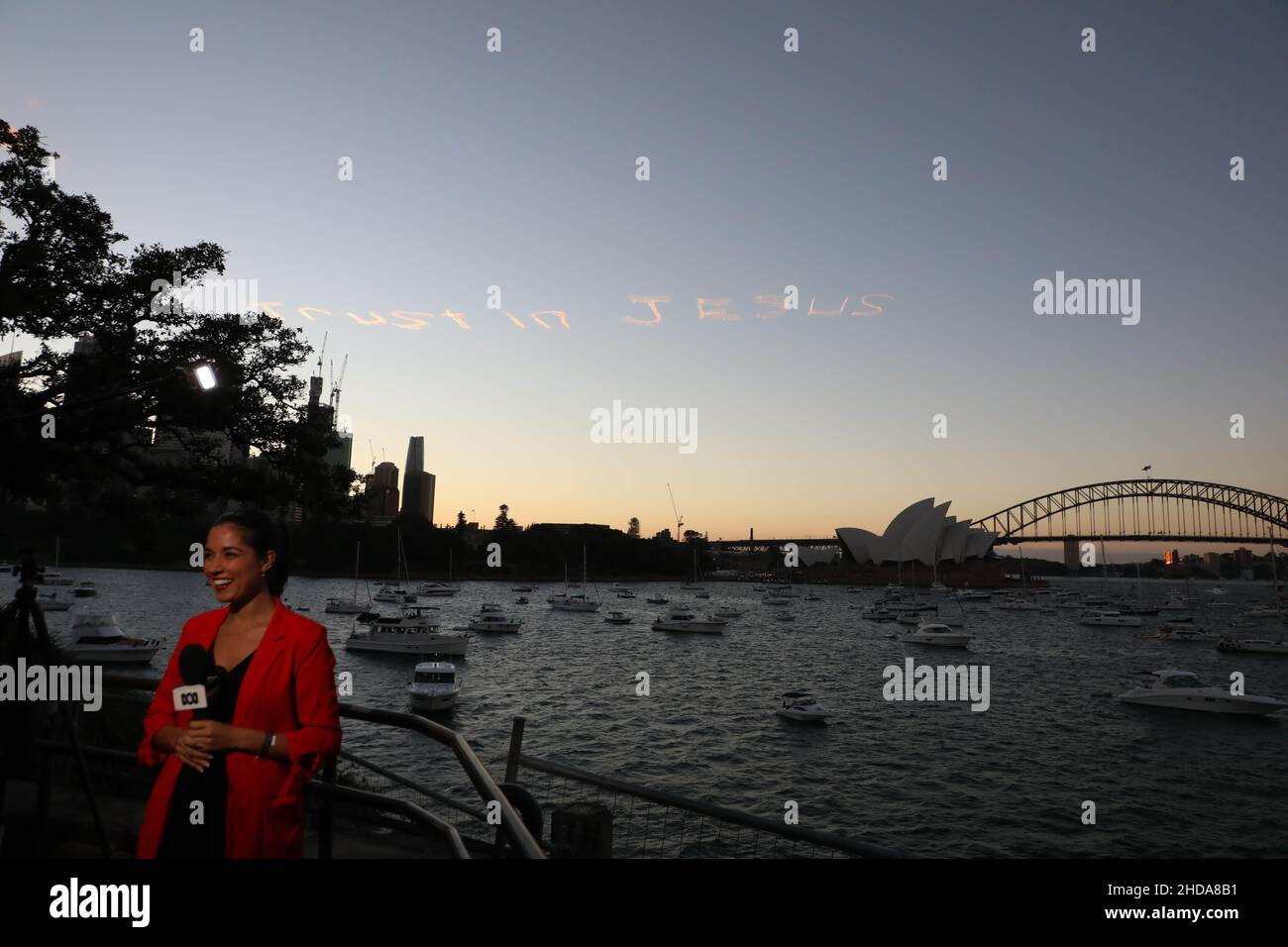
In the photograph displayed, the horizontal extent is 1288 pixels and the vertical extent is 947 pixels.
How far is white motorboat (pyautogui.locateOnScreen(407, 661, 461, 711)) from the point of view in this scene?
133ft

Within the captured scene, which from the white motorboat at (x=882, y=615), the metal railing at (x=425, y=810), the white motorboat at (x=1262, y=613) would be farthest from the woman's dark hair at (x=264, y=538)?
the white motorboat at (x=1262, y=613)

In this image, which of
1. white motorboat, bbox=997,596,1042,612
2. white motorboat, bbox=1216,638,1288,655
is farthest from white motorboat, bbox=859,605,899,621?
white motorboat, bbox=1216,638,1288,655

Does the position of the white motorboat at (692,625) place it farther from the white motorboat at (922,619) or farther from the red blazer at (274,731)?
the red blazer at (274,731)

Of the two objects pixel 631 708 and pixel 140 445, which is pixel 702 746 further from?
pixel 140 445

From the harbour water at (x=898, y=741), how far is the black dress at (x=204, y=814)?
75.2 ft

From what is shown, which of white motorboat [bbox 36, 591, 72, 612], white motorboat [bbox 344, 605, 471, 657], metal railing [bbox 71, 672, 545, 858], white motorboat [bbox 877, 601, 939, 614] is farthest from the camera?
white motorboat [bbox 877, 601, 939, 614]

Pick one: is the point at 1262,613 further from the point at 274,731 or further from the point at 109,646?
the point at 274,731

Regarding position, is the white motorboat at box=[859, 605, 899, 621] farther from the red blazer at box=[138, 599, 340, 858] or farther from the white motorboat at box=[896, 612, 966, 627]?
the red blazer at box=[138, 599, 340, 858]

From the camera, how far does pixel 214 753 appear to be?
3.24 meters

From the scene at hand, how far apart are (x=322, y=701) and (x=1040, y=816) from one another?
30.0 metres

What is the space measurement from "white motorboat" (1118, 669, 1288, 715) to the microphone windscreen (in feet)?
183

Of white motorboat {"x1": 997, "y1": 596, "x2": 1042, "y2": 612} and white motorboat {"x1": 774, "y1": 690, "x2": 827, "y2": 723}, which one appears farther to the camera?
white motorboat {"x1": 997, "y1": 596, "x2": 1042, "y2": 612}
